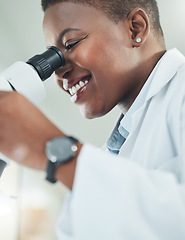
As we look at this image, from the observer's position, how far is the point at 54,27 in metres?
0.87

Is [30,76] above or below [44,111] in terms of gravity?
above

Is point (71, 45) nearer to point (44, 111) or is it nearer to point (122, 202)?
point (44, 111)

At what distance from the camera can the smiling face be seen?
2.74 feet

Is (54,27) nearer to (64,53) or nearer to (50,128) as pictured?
(64,53)

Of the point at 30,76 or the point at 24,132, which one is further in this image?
the point at 30,76

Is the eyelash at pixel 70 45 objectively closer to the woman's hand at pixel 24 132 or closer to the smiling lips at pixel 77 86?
the smiling lips at pixel 77 86

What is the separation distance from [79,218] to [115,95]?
0.52 meters

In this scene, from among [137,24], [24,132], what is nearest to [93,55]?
[137,24]

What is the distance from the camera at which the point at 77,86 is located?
2.94 feet

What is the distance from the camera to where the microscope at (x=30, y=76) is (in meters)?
0.65

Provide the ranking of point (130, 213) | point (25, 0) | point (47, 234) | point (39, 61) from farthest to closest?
point (47, 234), point (25, 0), point (39, 61), point (130, 213)

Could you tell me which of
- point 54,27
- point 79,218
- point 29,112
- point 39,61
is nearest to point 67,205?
point 79,218

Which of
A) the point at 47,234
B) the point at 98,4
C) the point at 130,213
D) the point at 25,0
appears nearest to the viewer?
the point at 130,213

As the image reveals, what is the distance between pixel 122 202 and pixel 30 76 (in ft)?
1.40
